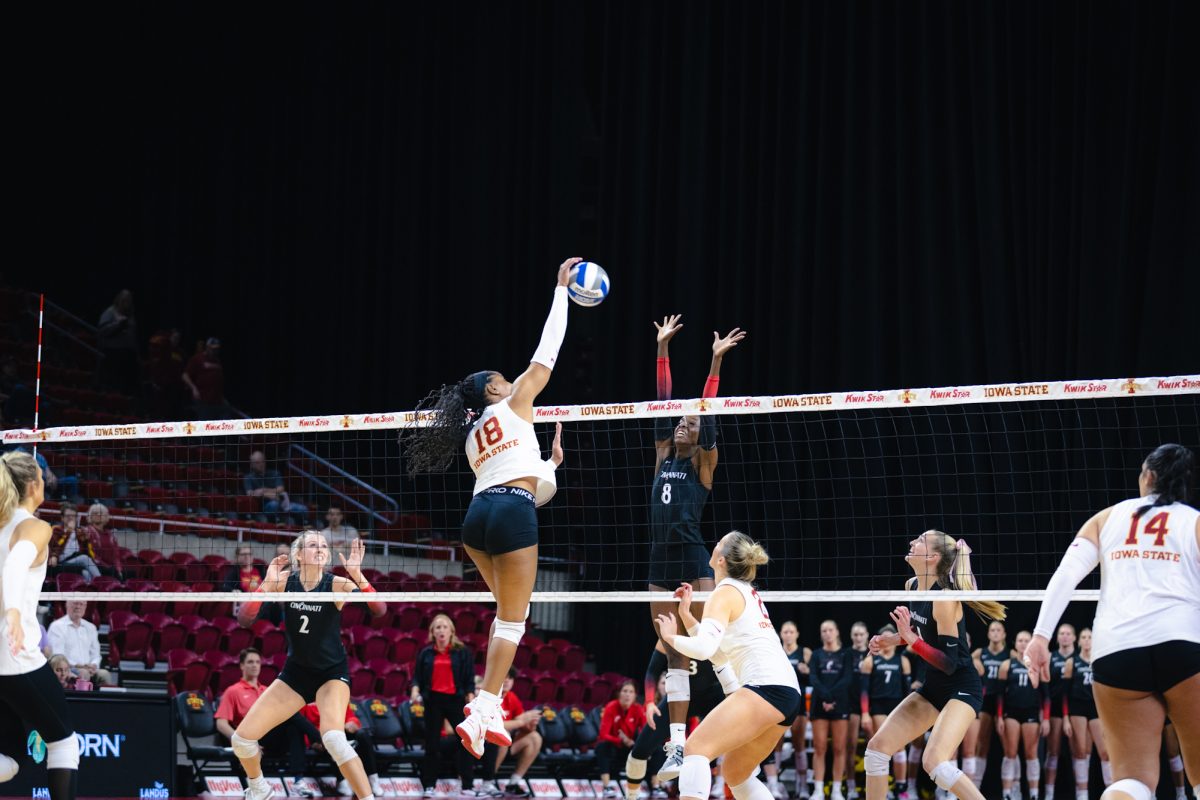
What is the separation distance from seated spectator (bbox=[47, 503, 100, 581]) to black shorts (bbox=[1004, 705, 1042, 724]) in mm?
9928

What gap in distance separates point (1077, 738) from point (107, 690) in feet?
33.7

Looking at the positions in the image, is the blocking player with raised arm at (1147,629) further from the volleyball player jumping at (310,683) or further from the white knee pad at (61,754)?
the volleyball player jumping at (310,683)

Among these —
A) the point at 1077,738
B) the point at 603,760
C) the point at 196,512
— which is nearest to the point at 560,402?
the point at 196,512

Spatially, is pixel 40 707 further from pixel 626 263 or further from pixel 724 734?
pixel 626 263

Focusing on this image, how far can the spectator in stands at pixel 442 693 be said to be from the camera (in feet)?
46.0

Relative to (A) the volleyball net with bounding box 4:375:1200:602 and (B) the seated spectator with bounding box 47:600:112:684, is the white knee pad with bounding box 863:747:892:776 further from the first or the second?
(B) the seated spectator with bounding box 47:600:112:684

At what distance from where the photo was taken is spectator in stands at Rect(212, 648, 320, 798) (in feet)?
42.4

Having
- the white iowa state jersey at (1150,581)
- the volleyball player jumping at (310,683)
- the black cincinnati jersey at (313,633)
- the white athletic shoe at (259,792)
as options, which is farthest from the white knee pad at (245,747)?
the white iowa state jersey at (1150,581)

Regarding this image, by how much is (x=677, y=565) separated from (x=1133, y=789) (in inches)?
176

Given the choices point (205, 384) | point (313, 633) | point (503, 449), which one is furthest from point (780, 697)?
point (205, 384)

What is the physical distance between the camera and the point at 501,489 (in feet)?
24.1

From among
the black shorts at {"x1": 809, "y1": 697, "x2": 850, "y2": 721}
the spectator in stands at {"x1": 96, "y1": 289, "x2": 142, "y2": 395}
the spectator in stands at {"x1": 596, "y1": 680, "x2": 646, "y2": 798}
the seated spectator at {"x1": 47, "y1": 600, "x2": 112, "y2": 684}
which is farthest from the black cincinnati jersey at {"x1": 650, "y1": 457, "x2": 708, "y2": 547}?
the spectator in stands at {"x1": 96, "y1": 289, "x2": 142, "y2": 395}

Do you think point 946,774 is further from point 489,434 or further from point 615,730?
point 615,730

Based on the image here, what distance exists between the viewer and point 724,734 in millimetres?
7469
